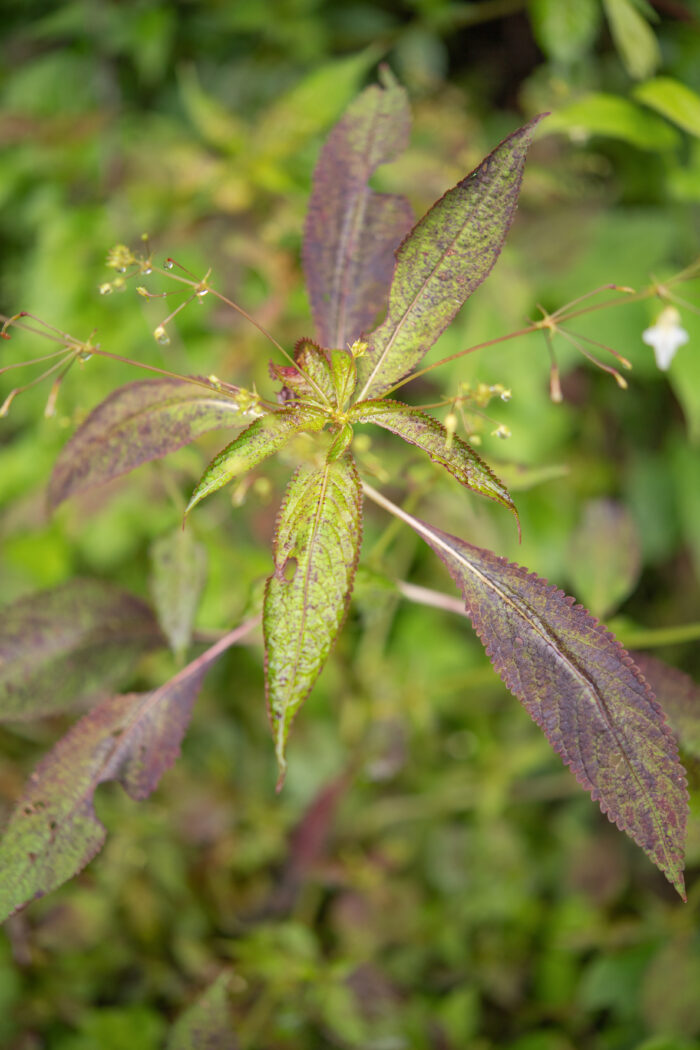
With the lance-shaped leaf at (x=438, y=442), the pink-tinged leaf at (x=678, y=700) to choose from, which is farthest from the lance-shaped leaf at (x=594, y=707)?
the pink-tinged leaf at (x=678, y=700)

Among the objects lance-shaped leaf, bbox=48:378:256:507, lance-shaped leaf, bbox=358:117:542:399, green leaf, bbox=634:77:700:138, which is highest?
green leaf, bbox=634:77:700:138

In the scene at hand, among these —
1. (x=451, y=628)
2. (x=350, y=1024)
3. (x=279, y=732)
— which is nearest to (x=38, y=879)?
(x=279, y=732)

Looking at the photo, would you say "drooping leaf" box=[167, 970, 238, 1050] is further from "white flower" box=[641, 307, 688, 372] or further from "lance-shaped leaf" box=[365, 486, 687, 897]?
"white flower" box=[641, 307, 688, 372]

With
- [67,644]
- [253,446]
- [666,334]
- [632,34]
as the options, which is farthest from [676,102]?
[67,644]

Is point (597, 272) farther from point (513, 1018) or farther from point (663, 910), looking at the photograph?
point (513, 1018)

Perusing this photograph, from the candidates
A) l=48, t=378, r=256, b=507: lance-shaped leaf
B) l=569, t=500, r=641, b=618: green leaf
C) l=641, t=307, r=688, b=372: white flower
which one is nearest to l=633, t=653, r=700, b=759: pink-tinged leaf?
l=569, t=500, r=641, b=618: green leaf

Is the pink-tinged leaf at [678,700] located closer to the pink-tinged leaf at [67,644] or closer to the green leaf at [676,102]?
the pink-tinged leaf at [67,644]

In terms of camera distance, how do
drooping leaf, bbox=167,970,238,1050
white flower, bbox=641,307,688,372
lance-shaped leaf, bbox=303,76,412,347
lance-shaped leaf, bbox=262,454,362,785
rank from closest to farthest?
lance-shaped leaf, bbox=262,454,362,785, white flower, bbox=641,307,688,372, lance-shaped leaf, bbox=303,76,412,347, drooping leaf, bbox=167,970,238,1050
